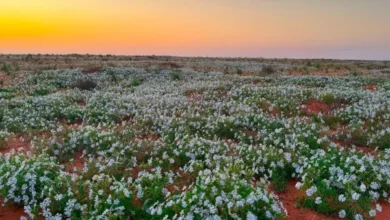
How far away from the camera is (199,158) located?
8.58 m

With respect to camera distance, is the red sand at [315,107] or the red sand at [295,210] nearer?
the red sand at [295,210]

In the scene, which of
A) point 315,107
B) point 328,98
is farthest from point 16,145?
point 328,98

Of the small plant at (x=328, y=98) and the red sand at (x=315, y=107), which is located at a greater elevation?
the small plant at (x=328, y=98)

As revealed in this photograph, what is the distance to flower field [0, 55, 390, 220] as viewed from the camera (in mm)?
5719

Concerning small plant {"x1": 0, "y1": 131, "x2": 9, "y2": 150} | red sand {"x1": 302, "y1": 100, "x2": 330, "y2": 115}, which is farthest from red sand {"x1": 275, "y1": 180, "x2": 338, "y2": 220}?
red sand {"x1": 302, "y1": 100, "x2": 330, "y2": 115}

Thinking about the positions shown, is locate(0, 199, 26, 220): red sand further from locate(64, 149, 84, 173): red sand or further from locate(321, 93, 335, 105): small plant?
locate(321, 93, 335, 105): small plant

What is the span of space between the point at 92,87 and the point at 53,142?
13.0m

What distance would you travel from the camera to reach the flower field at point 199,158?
5.72 metres

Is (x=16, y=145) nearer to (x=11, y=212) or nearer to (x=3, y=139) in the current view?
(x=3, y=139)

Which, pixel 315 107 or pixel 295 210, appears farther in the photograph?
pixel 315 107

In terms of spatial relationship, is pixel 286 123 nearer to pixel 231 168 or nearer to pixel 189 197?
pixel 231 168

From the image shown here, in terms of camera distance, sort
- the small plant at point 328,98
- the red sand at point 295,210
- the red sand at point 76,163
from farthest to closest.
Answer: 1. the small plant at point 328,98
2. the red sand at point 76,163
3. the red sand at point 295,210

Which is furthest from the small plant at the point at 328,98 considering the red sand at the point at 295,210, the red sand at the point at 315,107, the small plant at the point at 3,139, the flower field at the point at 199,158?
the small plant at the point at 3,139

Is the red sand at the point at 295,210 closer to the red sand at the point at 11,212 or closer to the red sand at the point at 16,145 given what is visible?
the red sand at the point at 11,212
